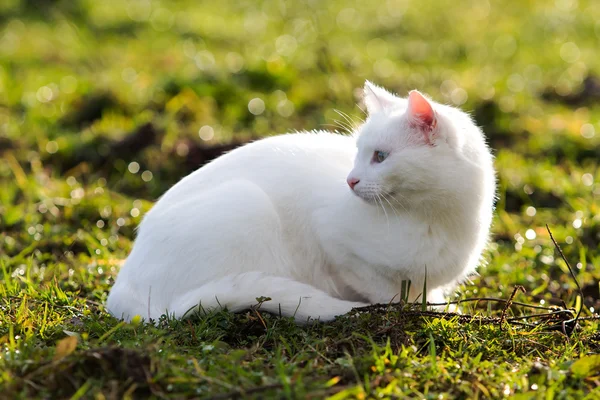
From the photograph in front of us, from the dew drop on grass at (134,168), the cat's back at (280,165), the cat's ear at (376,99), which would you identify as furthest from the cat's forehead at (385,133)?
the dew drop on grass at (134,168)

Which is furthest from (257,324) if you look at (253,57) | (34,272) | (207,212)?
(253,57)

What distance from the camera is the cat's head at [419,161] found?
3092 millimetres

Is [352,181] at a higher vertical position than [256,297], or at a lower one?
higher

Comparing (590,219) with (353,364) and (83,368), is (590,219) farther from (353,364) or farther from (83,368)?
(83,368)

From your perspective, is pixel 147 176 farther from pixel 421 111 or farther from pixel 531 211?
pixel 421 111

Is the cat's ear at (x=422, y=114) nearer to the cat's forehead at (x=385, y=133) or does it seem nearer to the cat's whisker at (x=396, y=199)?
the cat's forehead at (x=385, y=133)

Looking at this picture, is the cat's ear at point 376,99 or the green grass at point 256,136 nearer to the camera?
the green grass at point 256,136

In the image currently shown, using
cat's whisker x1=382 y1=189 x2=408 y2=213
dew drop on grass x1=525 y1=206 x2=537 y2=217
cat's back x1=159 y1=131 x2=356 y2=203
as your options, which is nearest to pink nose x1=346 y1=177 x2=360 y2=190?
cat's whisker x1=382 y1=189 x2=408 y2=213

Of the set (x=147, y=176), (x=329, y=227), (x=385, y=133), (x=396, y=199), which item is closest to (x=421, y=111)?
(x=385, y=133)

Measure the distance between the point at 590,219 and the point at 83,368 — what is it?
11.5ft

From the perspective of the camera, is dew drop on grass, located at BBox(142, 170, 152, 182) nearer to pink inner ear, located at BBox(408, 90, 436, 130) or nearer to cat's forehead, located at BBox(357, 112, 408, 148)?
cat's forehead, located at BBox(357, 112, 408, 148)

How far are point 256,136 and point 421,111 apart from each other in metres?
3.34

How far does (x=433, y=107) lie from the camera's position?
311cm

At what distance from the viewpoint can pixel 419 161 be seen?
3086mm
